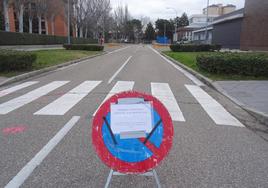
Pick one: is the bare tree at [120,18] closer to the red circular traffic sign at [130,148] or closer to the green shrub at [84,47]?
the green shrub at [84,47]

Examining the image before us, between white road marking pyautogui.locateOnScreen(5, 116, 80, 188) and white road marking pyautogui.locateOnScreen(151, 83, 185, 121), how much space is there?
7.59 feet

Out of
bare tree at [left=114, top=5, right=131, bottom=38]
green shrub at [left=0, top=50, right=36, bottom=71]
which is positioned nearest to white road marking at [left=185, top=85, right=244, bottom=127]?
green shrub at [left=0, top=50, right=36, bottom=71]

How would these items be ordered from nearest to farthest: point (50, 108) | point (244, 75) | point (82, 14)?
point (50, 108), point (244, 75), point (82, 14)

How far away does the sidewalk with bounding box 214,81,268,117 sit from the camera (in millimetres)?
6731

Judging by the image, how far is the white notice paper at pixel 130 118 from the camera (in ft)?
8.58

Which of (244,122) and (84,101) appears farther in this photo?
(84,101)

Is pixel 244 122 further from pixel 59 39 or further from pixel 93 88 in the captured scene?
pixel 59 39

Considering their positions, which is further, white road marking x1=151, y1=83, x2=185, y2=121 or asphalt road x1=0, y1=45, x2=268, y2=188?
white road marking x1=151, y1=83, x2=185, y2=121

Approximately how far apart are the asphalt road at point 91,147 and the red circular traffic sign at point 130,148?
1.48 feet

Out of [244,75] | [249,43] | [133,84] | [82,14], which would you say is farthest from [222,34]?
[133,84]

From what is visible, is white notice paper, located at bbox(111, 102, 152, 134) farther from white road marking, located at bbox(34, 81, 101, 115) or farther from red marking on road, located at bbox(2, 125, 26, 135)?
white road marking, located at bbox(34, 81, 101, 115)

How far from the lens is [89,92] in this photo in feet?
27.1

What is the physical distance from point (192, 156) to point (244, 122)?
2.34 metres

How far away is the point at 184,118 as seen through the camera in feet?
18.7
